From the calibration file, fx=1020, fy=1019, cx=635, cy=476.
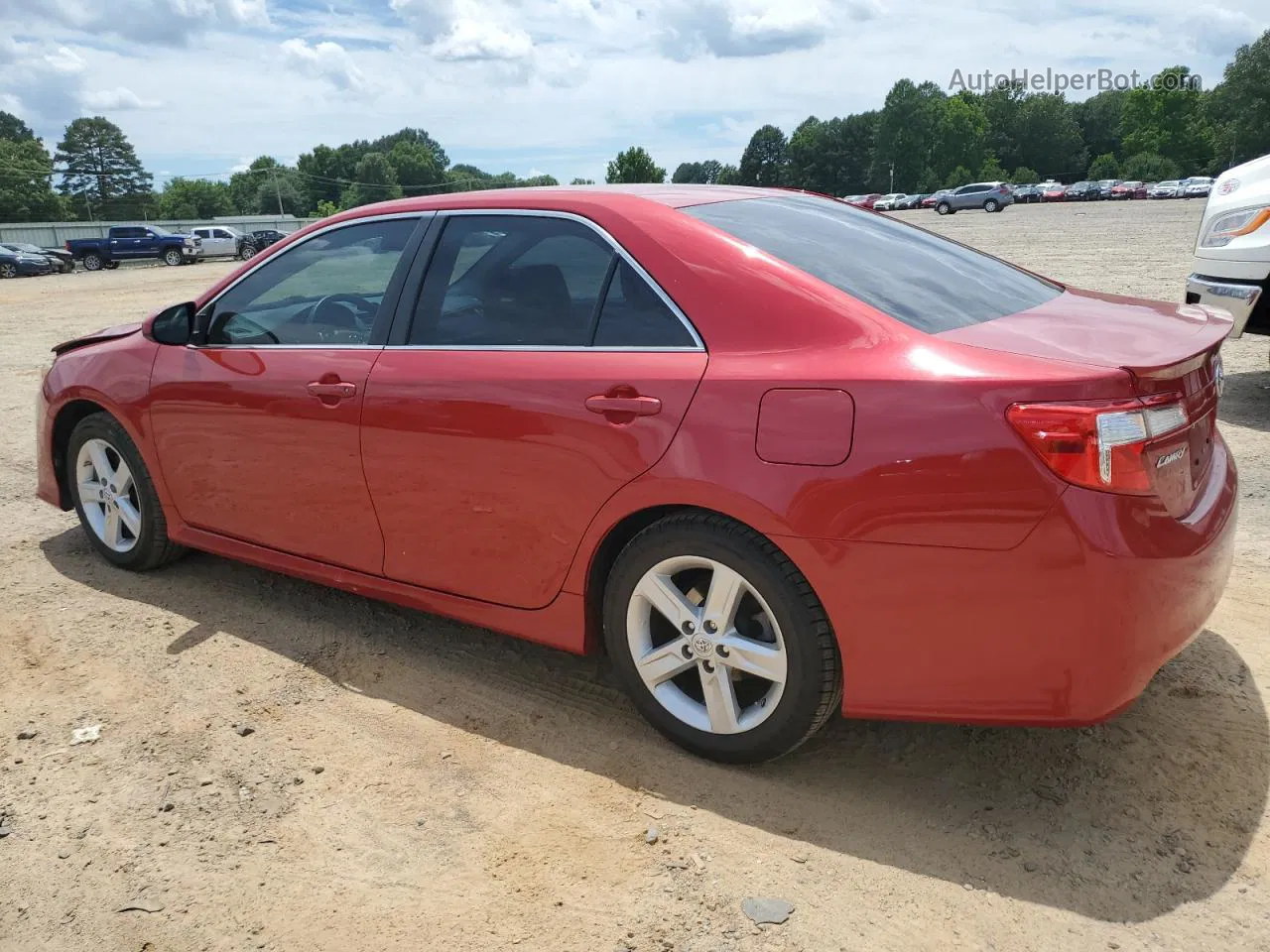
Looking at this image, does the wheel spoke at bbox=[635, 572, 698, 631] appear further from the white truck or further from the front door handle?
the white truck

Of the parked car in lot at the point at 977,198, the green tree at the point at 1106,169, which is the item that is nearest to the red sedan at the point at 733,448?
the parked car in lot at the point at 977,198

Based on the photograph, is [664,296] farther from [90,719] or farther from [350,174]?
[350,174]

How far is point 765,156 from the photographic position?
14350 centimetres

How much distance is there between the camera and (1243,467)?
5418 mm

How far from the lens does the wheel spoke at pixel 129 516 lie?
15.0 ft

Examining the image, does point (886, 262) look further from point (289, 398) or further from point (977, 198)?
point (977, 198)

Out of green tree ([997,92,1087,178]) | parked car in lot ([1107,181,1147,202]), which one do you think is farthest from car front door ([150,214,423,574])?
green tree ([997,92,1087,178])

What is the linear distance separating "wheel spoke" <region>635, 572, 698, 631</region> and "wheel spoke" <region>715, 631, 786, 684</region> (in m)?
0.13

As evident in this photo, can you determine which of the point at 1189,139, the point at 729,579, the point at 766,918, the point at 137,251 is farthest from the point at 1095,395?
the point at 1189,139

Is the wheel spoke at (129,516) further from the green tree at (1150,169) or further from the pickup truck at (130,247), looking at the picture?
the green tree at (1150,169)

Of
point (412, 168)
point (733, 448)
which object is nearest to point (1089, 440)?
point (733, 448)

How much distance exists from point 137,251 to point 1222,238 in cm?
4175

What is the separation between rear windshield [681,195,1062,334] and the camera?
9.16 feet

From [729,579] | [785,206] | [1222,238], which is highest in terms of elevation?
[785,206]
